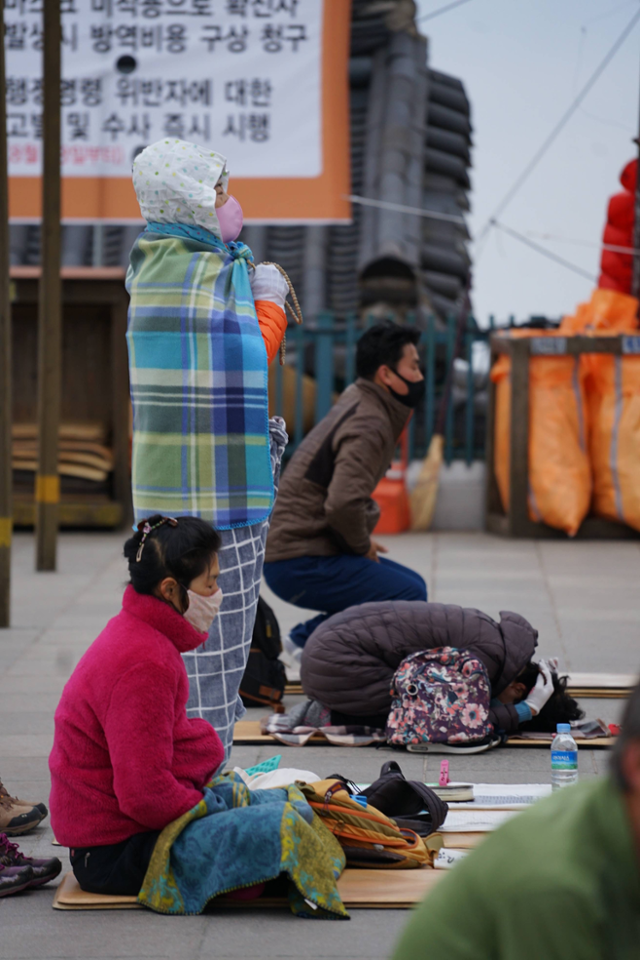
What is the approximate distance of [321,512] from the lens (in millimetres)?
5188

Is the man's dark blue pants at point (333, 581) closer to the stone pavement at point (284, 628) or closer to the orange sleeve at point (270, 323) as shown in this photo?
the stone pavement at point (284, 628)

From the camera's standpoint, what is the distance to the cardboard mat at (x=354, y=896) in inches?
120

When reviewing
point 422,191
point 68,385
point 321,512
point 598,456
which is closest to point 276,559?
point 321,512

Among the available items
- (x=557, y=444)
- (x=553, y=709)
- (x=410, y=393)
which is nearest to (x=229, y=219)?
(x=410, y=393)

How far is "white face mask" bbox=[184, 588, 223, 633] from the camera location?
3033 millimetres

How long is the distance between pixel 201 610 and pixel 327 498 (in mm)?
2069

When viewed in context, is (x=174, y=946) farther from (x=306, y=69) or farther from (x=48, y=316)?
(x=306, y=69)

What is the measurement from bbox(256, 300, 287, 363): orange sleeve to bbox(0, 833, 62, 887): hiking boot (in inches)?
59.2

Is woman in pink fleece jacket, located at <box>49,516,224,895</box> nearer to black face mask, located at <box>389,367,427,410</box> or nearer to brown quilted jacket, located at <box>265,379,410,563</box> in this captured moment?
brown quilted jacket, located at <box>265,379,410,563</box>

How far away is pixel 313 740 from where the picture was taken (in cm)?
448

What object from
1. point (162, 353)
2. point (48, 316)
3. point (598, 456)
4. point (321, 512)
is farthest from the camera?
point (598, 456)

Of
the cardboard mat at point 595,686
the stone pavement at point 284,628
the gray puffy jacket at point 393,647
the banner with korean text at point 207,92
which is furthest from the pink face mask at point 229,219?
the banner with korean text at point 207,92

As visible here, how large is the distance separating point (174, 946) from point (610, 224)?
330 inches

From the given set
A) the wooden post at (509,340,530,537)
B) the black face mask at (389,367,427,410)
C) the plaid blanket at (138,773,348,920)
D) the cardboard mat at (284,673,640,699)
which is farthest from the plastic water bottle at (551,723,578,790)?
the wooden post at (509,340,530,537)
